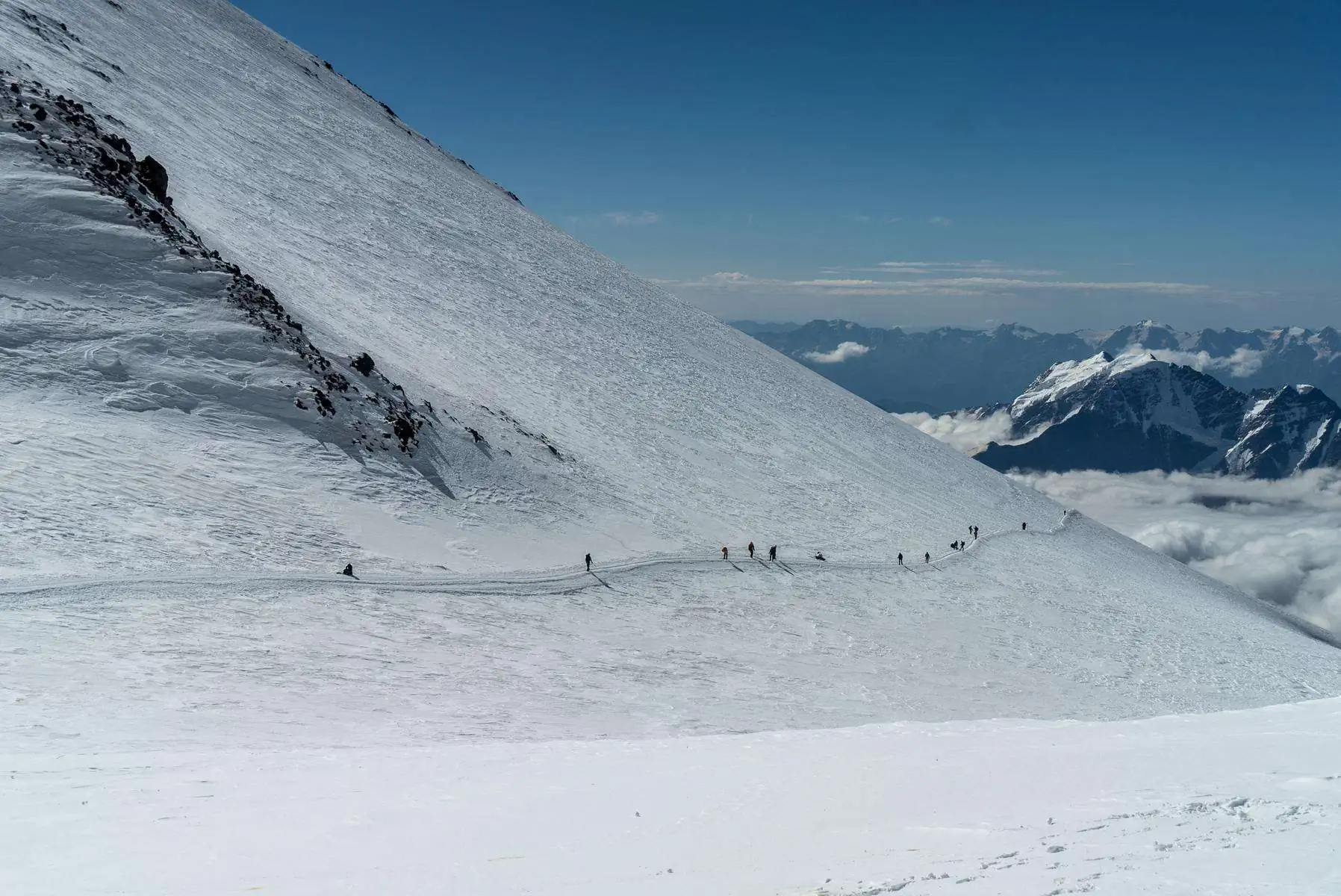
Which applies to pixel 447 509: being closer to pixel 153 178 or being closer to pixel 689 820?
pixel 689 820

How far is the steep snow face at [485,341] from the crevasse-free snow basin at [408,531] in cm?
48

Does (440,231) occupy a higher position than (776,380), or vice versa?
(440,231)

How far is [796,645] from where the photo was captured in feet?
127

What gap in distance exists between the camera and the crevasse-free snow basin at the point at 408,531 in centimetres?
2467

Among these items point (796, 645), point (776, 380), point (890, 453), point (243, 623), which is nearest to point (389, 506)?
point (243, 623)

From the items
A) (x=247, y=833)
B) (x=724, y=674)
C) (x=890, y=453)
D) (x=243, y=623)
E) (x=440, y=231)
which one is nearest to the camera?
(x=247, y=833)

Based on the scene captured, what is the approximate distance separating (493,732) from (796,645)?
59.9ft

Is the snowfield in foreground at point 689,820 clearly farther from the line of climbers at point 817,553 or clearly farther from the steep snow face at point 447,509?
the line of climbers at point 817,553

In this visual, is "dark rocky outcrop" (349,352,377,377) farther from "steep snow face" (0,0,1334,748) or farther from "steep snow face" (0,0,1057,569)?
"steep snow face" (0,0,1334,748)

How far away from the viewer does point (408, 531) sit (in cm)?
3925

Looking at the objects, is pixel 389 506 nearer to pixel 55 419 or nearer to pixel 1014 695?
Result: pixel 55 419

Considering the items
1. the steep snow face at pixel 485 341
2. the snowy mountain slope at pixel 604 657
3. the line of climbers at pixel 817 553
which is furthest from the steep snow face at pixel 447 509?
the line of climbers at pixel 817 553

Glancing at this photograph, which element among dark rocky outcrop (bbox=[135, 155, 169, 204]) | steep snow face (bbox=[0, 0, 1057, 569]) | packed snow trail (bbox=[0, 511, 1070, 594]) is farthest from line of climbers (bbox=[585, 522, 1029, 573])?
dark rocky outcrop (bbox=[135, 155, 169, 204])

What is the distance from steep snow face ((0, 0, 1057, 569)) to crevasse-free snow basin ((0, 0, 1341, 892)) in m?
0.48
